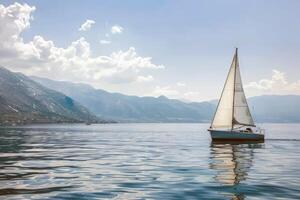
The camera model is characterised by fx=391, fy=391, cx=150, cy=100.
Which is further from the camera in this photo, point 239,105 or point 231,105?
point 239,105

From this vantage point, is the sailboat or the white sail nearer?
the sailboat

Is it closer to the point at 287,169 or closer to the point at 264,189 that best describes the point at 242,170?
the point at 287,169

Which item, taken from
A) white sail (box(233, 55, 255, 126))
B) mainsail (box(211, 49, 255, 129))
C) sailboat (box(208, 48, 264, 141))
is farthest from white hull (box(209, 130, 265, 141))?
white sail (box(233, 55, 255, 126))

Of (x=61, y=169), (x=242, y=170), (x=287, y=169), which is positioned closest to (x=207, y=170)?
(x=242, y=170)

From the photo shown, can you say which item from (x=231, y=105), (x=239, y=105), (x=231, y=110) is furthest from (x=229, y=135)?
(x=239, y=105)

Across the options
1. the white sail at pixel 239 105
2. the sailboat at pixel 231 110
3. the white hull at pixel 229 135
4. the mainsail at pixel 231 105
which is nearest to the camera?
the white hull at pixel 229 135

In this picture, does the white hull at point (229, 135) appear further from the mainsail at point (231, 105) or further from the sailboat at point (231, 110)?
the mainsail at point (231, 105)

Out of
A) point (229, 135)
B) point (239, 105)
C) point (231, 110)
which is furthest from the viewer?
point (239, 105)

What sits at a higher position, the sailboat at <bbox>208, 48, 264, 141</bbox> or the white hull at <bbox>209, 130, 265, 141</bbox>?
the sailboat at <bbox>208, 48, 264, 141</bbox>

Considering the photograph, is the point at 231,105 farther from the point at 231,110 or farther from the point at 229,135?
the point at 229,135

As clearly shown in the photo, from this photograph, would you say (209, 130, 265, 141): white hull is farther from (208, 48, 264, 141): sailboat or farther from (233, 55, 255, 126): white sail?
(233, 55, 255, 126): white sail

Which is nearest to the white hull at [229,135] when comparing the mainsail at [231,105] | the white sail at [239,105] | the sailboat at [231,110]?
the sailboat at [231,110]

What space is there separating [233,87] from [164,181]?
62.8 meters

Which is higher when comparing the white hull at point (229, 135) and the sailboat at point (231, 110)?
the sailboat at point (231, 110)
